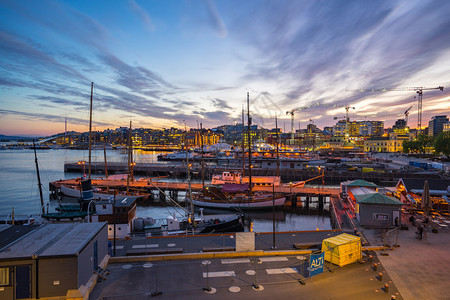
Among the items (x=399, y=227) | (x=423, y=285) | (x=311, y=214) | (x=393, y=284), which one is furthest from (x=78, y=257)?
(x=311, y=214)

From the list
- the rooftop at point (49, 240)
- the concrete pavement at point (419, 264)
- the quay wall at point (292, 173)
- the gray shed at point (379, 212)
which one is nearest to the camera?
the rooftop at point (49, 240)

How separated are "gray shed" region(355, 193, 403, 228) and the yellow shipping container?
23.5 feet

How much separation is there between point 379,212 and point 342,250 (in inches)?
357

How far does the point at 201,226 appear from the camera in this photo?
23766 millimetres

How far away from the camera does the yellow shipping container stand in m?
13.7

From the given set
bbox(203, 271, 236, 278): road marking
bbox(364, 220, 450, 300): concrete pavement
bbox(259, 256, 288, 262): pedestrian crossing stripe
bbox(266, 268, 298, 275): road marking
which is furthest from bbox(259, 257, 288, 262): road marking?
bbox(364, 220, 450, 300): concrete pavement

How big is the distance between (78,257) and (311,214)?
33457 millimetres

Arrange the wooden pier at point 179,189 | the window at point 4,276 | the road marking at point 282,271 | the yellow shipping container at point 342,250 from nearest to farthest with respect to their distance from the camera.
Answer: the window at point 4,276, the road marking at point 282,271, the yellow shipping container at point 342,250, the wooden pier at point 179,189

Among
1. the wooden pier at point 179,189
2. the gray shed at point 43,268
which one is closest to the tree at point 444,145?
the wooden pier at point 179,189

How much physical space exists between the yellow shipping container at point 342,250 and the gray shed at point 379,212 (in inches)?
282

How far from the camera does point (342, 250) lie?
45.2 ft

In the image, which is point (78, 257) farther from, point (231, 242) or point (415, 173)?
point (415, 173)

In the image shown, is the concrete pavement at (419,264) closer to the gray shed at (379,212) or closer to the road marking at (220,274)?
the gray shed at (379,212)

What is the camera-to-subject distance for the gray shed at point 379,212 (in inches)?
797
